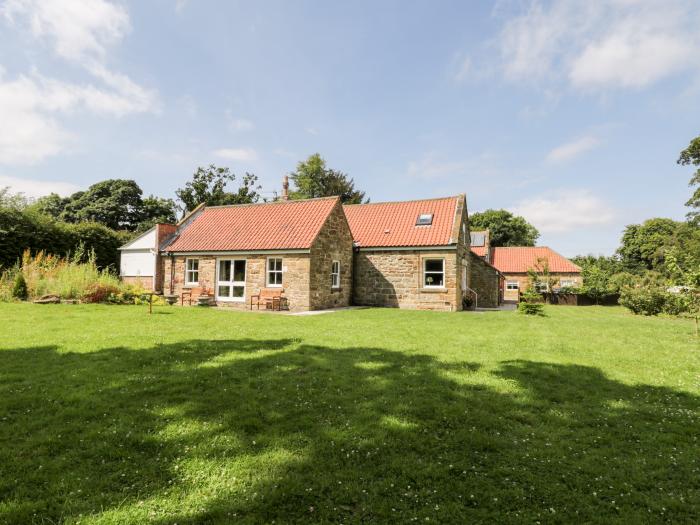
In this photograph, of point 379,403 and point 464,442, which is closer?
point 464,442

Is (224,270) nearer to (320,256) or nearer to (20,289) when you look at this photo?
(320,256)

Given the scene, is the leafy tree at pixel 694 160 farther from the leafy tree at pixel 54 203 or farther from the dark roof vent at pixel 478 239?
the leafy tree at pixel 54 203

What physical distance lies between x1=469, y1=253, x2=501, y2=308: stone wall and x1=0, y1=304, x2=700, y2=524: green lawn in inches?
686

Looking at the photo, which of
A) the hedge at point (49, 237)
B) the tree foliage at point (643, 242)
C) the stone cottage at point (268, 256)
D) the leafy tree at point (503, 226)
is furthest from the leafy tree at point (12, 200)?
the tree foliage at point (643, 242)

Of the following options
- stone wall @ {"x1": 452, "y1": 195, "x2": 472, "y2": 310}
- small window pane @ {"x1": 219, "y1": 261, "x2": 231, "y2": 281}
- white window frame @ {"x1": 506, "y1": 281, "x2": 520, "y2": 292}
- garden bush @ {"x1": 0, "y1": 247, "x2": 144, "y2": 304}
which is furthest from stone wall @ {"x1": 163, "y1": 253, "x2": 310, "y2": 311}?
white window frame @ {"x1": 506, "y1": 281, "x2": 520, "y2": 292}

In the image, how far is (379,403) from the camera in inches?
207

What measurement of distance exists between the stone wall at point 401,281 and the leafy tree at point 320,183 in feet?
91.2

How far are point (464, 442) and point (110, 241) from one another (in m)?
29.6

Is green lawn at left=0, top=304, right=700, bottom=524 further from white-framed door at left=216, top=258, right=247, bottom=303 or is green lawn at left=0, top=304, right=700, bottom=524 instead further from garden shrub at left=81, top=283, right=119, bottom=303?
white-framed door at left=216, top=258, right=247, bottom=303

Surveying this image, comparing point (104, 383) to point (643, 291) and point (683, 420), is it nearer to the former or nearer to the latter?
point (683, 420)

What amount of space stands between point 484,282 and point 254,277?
15114 millimetres

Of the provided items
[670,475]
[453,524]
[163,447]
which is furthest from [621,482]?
[163,447]

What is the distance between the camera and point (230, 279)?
20406 millimetres

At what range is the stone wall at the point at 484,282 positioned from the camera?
2577cm
